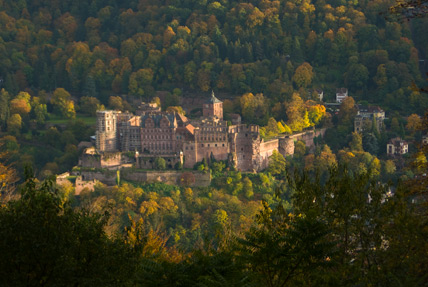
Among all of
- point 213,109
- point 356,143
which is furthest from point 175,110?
point 356,143

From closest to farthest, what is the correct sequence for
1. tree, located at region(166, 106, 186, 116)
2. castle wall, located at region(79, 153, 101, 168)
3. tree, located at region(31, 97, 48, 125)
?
1. castle wall, located at region(79, 153, 101, 168)
2. tree, located at region(166, 106, 186, 116)
3. tree, located at region(31, 97, 48, 125)

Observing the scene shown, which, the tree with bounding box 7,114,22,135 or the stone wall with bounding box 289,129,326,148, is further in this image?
the tree with bounding box 7,114,22,135

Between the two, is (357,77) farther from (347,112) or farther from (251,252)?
(251,252)

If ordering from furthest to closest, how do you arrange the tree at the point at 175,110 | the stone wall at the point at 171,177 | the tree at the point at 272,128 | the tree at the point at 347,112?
1. the tree at the point at 347,112
2. the tree at the point at 175,110
3. the tree at the point at 272,128
4. the stone wall at the point at 171,177

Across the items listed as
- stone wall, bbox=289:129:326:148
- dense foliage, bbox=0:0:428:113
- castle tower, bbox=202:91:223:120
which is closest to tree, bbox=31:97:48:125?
dense foliage, bbox=0:0:428:113

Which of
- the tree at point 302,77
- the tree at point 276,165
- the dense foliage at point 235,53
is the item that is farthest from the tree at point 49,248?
the tree at point 302,77

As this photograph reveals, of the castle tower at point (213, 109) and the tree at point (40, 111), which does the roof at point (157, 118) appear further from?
the tree at point (40, 111)

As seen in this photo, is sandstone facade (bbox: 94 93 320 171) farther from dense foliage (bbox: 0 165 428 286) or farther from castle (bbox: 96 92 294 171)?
dense foliage (bbox: 0 165 428 286)

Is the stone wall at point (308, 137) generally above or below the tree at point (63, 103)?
below
